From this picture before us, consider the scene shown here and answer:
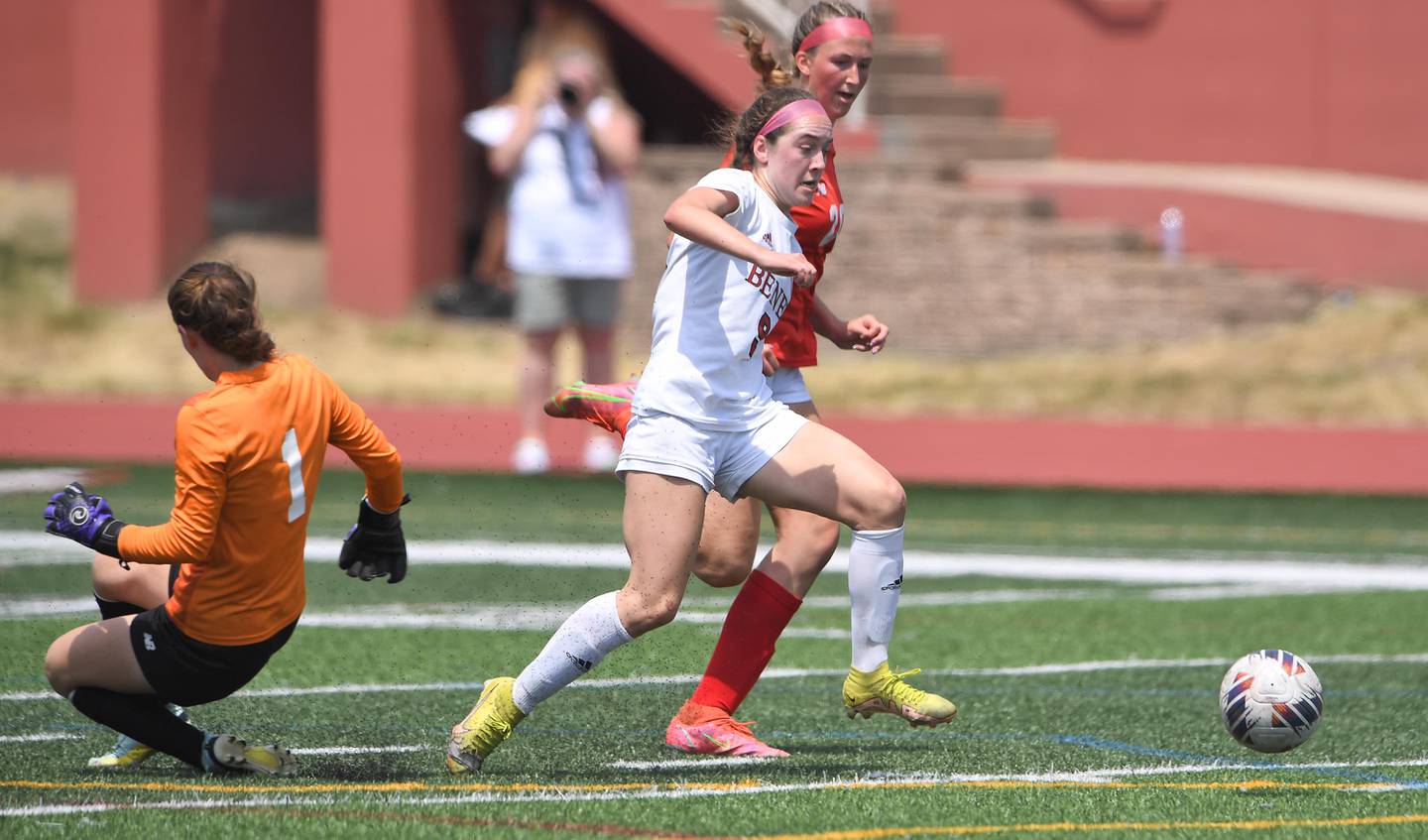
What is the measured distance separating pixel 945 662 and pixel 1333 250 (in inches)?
423

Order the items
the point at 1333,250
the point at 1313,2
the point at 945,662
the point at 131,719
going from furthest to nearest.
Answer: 1. the point at 1313,2
2. the point at 1333,250
3. the point at 945,662
4. the point at 131,719

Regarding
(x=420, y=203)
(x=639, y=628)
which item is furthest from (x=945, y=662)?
(x=420, y=203)

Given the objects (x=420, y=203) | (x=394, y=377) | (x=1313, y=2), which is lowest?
(x=394, y=377)

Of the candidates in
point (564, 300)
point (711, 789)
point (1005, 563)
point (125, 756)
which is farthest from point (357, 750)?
point (564, 300)

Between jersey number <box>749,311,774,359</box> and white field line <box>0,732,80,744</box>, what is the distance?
2.21 metres

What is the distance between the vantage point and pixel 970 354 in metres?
18.3

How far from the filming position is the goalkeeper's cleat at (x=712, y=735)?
612cm

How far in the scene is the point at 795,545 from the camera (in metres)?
6.43

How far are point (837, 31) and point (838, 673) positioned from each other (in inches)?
95.8

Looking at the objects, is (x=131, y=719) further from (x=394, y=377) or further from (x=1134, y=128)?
(x=1134, y=128)

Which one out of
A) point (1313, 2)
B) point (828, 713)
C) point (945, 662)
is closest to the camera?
point (828, 713)

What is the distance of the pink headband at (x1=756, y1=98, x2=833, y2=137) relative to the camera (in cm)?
606

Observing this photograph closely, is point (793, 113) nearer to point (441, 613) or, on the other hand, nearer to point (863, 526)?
point (863, 526)

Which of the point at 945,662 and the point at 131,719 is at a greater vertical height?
the point at 131,719
